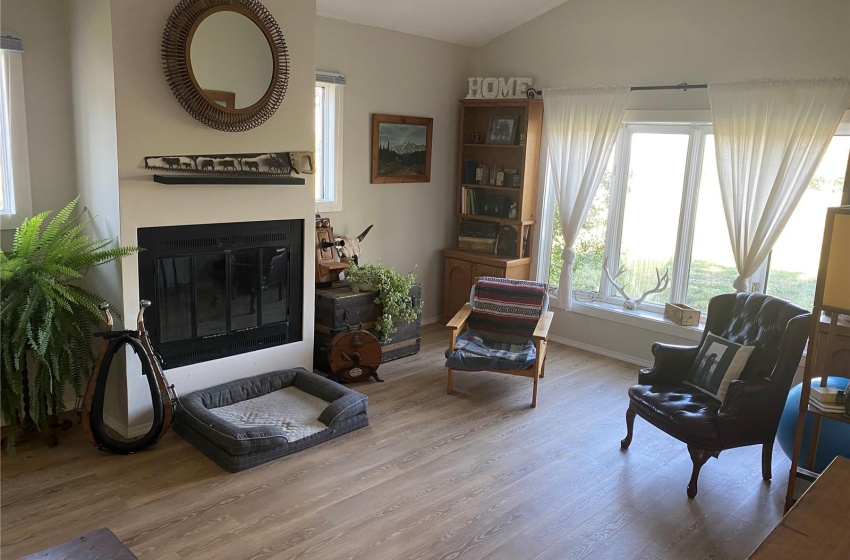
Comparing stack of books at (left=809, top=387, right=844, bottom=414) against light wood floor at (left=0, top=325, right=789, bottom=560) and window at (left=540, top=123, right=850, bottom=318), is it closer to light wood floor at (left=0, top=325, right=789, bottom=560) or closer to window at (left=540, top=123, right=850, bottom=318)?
light wood floor at (left=0, top=325, right=789, bottom=560)

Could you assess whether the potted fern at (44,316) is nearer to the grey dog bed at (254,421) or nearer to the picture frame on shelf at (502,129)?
the grey dog bed at (254,421)

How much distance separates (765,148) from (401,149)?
9.61 feet

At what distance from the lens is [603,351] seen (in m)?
5.92

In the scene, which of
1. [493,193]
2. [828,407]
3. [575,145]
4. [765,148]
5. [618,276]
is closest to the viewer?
[828,407]

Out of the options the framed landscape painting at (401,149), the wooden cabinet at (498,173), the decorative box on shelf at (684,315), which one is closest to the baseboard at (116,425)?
the framed landscape painting at (401,149)

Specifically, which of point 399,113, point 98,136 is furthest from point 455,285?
point 98,136

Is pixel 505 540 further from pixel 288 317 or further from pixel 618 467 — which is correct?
pixel 288 317

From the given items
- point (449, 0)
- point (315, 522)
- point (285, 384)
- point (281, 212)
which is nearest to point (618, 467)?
point (315, 522)

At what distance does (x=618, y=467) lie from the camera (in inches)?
151

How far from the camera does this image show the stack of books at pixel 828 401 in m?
3.21

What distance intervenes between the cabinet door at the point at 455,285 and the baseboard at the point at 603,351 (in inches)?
36.4

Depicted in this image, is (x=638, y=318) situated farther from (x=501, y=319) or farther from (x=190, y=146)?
(x=190, y=146)

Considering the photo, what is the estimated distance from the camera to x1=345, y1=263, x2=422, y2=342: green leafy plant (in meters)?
5.12

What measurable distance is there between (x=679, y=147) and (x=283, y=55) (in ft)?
10.5
